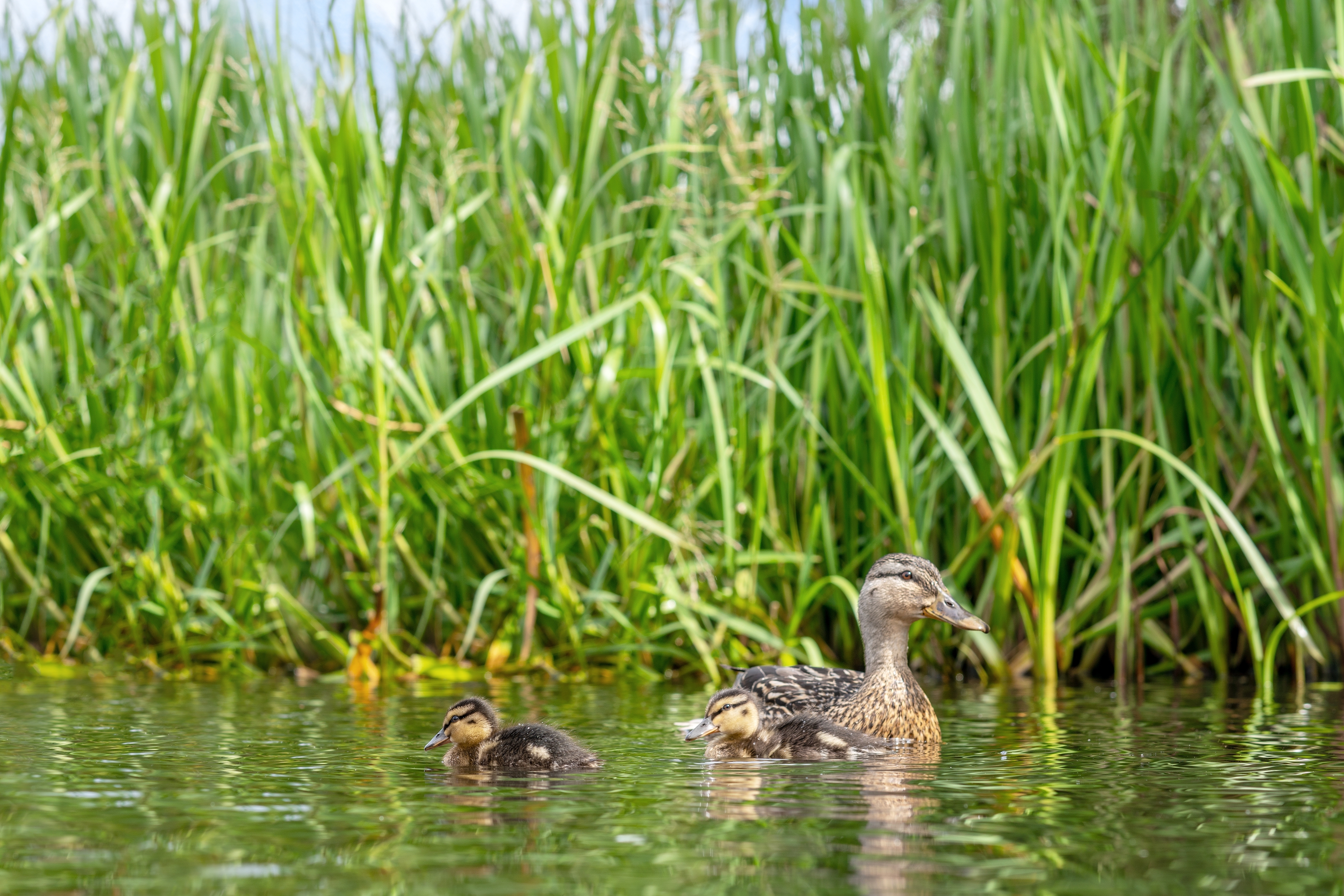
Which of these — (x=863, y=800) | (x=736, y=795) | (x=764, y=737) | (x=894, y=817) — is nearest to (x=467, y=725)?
(x=764, y=737)

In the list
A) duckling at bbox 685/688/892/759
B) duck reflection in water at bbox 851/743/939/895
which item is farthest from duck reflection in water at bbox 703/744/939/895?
duckling at bbox 685/688/892/759

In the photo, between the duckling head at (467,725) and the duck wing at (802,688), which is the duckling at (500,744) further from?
the duck wing at (802,688)

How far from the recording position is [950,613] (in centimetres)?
518

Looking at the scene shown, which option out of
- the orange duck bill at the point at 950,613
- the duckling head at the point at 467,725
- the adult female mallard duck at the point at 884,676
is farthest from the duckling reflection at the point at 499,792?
the orange duck bill at the point at 950,613

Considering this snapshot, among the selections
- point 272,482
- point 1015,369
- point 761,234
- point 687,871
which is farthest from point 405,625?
point 687,871

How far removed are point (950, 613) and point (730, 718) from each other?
90 centimetres

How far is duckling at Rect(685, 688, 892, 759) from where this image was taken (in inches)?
180

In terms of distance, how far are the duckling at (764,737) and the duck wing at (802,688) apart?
0.33 metres

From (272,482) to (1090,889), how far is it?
4855 mm

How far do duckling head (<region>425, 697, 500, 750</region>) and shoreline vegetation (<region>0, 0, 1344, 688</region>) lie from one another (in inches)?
59.7

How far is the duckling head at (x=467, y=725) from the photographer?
4.47 m

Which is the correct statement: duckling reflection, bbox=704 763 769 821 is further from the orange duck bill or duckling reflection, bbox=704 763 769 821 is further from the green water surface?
the orange duck bill

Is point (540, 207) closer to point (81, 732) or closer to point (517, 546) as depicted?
point (517, 546)

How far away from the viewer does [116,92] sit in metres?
7.43
